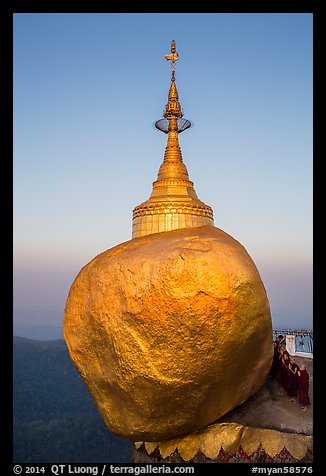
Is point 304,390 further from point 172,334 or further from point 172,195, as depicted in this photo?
point 172,195

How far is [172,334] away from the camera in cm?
732

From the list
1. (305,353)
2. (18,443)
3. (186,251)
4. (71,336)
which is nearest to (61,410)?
(18,443)

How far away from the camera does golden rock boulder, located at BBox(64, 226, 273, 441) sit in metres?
7.34

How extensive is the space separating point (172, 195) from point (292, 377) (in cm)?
475

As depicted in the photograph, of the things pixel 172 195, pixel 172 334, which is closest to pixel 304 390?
pixel 172 334

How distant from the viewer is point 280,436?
25.5 feet

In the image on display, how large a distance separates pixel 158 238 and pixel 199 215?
142 cm

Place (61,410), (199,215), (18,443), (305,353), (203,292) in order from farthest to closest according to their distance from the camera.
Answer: (61,410) < (18,443) < (305,353) < (199,215) < (203,292)

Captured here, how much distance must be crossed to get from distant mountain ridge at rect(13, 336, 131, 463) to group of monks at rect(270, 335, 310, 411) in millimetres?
11244

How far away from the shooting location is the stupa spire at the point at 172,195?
371 inches

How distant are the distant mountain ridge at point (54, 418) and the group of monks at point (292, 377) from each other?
11.2 metres

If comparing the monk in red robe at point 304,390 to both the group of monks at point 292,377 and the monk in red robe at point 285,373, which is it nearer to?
the group of monks at point 292,377

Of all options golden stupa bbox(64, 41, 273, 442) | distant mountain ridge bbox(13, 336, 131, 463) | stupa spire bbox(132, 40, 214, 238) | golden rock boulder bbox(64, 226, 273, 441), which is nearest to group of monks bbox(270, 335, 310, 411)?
golden stupa bbox(64, 41, 273, 442)
